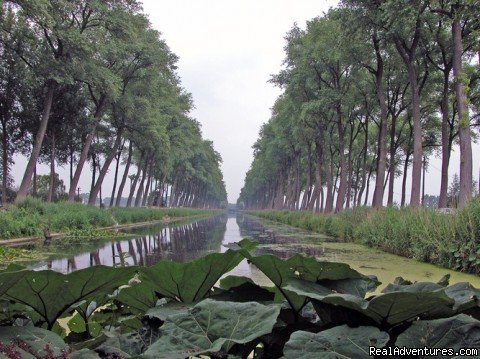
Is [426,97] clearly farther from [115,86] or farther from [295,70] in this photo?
[115,86]

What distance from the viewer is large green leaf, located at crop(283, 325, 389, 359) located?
0.96 m

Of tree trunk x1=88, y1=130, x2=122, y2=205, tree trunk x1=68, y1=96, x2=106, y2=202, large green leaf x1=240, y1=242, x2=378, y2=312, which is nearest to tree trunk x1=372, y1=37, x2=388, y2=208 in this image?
tree trunk x1=68, y1=96, x2=106, y2=202

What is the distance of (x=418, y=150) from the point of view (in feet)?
51.6

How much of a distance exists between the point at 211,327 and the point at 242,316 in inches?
3.5

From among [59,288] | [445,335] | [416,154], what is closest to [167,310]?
[59,288]

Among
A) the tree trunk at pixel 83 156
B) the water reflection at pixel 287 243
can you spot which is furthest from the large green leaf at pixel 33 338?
the tree trunk at pixel 83 156

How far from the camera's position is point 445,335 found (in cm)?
100

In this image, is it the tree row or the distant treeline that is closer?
the tree row

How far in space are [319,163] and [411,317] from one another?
96.6ft

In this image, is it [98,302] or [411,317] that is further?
[98,302]

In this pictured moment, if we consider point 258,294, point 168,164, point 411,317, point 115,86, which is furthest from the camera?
point 168,164

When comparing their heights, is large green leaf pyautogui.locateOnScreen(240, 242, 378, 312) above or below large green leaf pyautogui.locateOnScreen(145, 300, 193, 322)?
above

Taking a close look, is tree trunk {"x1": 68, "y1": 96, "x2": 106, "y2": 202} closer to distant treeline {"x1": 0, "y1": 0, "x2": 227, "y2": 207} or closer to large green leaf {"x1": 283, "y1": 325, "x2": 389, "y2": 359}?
distant treeline {"x1": 0, "y1": 0, "x2": 227, "y2": 207}

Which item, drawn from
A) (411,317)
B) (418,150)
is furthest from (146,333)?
(418,150)
